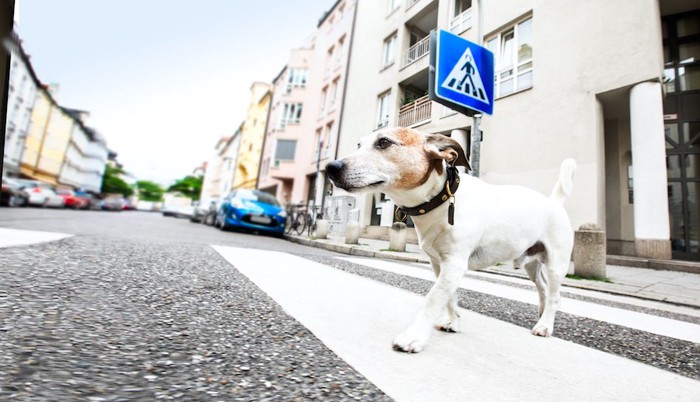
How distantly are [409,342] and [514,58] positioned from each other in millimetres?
11483

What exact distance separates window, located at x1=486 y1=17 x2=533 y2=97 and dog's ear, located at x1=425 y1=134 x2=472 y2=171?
958 cm

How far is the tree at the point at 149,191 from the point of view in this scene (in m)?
88.4

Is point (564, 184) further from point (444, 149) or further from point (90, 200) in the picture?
point (90, 200)

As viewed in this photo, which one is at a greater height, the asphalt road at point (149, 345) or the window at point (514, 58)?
the window at point (514, 58)

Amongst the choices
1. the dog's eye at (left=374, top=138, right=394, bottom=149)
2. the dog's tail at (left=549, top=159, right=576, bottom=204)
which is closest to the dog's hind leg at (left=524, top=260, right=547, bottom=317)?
the dog's tail at (left=549, top=159, right=576, bottom=204)

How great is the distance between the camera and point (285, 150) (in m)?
25.6

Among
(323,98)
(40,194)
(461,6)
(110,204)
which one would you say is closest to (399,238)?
(461,6)

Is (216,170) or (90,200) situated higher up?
(216,170)

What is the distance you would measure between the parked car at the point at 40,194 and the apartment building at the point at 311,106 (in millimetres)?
13046

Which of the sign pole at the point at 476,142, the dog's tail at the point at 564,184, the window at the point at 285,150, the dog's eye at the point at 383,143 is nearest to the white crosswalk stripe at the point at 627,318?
the dog's tail at the point at 564,184

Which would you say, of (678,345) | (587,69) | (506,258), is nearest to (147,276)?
→ (506,258)

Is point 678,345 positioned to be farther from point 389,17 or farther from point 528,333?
point 389,17

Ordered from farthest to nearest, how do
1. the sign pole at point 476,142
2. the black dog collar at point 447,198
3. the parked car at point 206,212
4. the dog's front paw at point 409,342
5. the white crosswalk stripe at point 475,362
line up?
the parked car at point 206,212 → the sign pole at point 476,142 → the black dog collar at point 447,198 → the dog's front paw at point 409,342 → the white crosswalk stripe at point 475,362

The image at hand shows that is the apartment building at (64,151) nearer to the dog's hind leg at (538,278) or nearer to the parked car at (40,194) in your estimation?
the parked car at (40,194)
